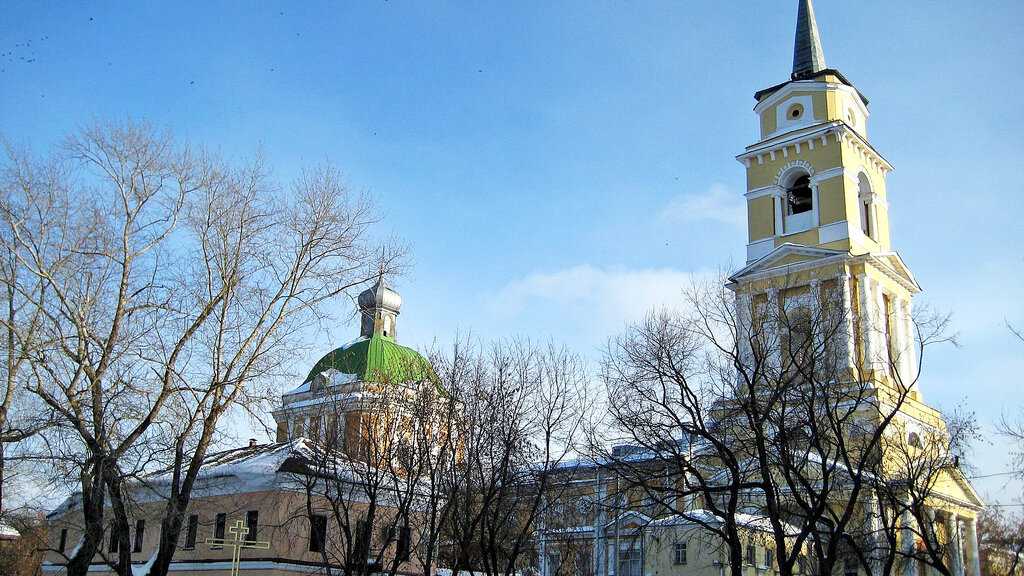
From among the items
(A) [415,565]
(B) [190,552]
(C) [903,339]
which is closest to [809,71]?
(C) [903,339]

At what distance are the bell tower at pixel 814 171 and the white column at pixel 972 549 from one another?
12.3 m

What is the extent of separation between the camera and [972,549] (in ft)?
135

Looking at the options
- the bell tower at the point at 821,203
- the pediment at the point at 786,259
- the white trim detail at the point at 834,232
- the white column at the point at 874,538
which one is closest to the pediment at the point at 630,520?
the white column at the point at 874,538

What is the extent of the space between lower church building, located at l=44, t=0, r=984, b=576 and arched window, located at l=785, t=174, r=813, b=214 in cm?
9

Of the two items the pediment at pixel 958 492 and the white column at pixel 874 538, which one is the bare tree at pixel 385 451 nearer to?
the white column at pixel 874 538

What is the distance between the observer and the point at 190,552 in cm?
3100

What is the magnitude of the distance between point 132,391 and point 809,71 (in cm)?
3530

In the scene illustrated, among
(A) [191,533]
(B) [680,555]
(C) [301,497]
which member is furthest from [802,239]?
(A) [191,533]

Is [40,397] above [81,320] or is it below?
below

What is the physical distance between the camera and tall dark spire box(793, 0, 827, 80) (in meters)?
45.4

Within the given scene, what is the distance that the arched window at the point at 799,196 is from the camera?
140 ft

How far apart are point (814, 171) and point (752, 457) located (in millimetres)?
23933

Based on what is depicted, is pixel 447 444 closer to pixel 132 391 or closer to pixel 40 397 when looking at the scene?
pixel 132 391

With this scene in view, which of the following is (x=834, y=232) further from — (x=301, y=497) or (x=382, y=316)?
(x=382, y=316)
